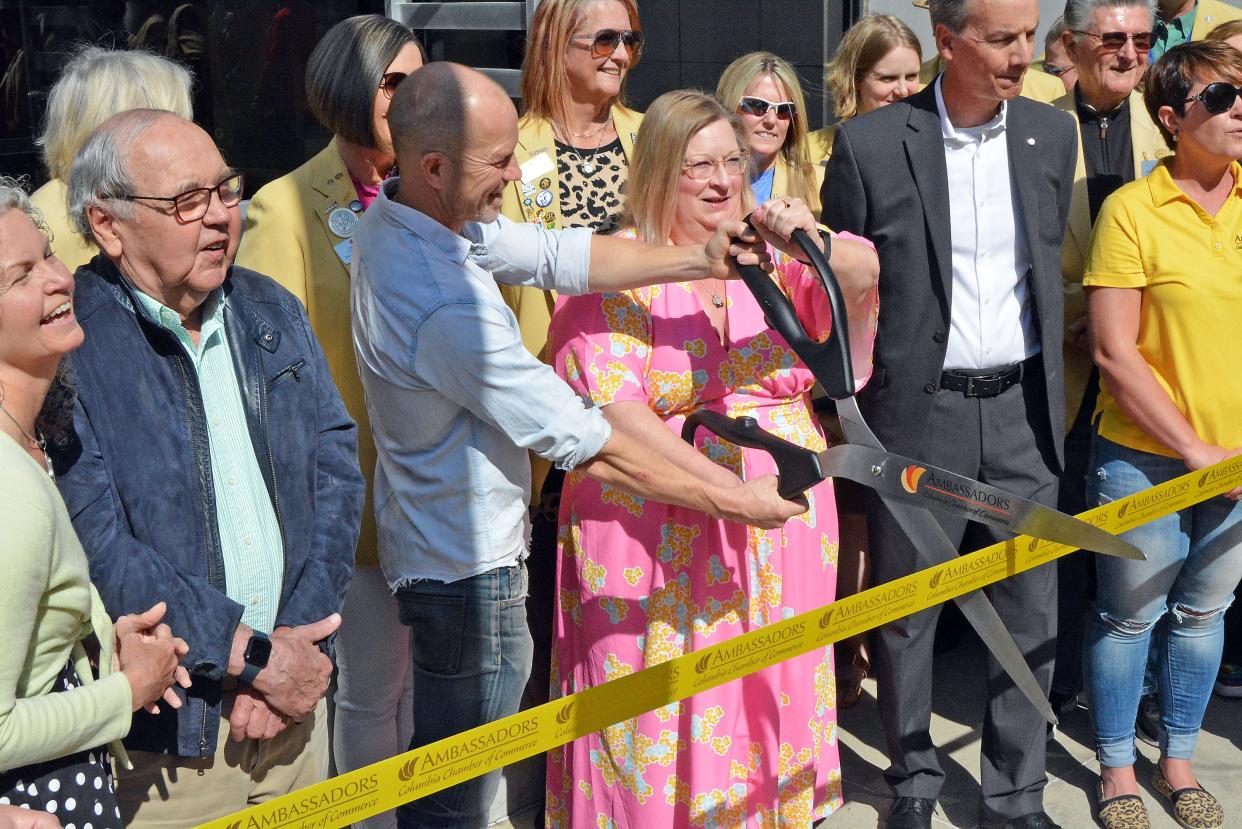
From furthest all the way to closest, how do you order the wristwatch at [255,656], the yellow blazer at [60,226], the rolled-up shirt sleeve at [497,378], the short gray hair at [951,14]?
the short gray hair at [951,14] < the yellow blazer at [60,226] < the rolled-up shirt sleeve at [497,378] < the wristwatch at [255,656]

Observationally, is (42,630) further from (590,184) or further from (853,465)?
(590,184)

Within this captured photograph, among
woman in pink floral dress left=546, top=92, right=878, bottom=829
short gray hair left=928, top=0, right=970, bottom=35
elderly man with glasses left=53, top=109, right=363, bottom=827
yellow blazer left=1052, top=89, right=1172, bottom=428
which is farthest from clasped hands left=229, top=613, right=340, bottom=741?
yellow blazer left=1052, top=89, right=1172, bottom=428

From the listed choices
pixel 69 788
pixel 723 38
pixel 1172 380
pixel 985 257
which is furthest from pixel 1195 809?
pixel 723 38

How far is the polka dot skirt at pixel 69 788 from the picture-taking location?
6.12 ft

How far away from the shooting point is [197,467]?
220 centimetres

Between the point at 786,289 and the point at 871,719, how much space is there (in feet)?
5.92

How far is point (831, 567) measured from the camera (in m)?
3.06

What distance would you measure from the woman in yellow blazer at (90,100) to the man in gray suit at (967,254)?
158cm

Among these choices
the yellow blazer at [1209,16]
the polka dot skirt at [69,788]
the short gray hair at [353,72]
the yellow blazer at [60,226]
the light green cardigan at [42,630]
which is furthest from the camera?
the yellow blazer at [1209,16]

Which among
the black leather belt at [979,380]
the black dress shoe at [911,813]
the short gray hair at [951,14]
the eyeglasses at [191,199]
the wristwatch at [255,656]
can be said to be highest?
the short gray hair at [951,14]

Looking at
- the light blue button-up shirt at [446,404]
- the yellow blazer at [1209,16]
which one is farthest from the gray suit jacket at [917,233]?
the yellow blazer at [1209,16]

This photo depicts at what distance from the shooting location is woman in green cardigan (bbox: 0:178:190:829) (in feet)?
5.84

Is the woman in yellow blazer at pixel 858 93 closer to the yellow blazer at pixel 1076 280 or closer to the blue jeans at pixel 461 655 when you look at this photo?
the yellow blazer at pixel 1076 280

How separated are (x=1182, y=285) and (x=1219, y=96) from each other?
469 mm
